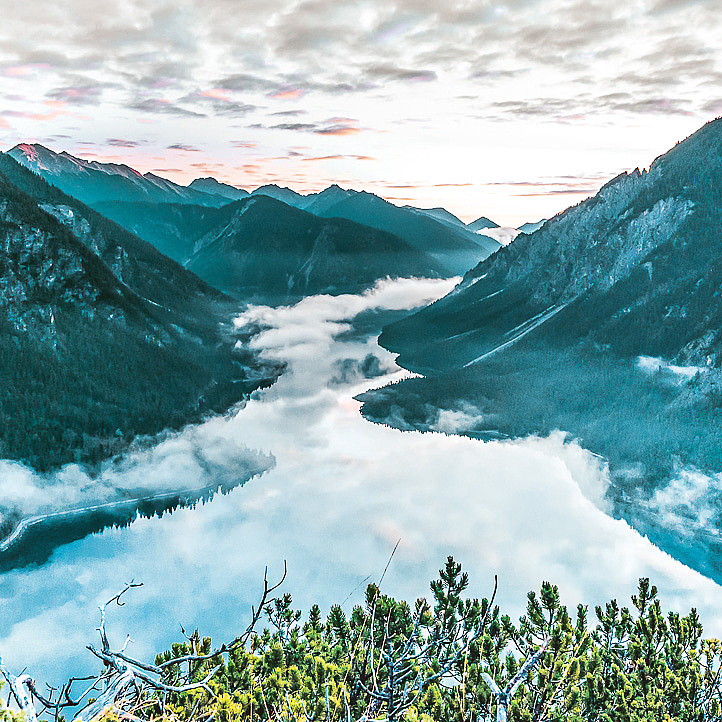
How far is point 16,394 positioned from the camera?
595 feet

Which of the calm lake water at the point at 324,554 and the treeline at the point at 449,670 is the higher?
the treeline at the point at 449,670

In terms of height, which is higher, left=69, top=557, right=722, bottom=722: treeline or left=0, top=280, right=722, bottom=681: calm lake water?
left=69, top=557, right=722, bottom=722: treeline

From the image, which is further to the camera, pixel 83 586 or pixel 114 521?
pixel 114 521

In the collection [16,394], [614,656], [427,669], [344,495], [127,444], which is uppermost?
[427,669]

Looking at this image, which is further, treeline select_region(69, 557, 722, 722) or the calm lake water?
the calm lake water

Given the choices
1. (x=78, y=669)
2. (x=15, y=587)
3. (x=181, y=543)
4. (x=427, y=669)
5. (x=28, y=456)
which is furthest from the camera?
(x=28, y=456)

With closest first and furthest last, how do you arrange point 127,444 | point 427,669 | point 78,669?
point 427,669, point 78,669, point 127,444

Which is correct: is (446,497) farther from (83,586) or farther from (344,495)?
(83,586)

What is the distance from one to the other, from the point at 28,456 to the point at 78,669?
8004 cm

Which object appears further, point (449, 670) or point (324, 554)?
point (324, 554)

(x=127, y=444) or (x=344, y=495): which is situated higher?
(x=127, y=444)

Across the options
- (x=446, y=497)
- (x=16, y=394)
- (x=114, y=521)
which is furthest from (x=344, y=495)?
(x=16, y=394)

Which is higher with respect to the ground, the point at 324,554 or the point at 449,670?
the point at 449,670

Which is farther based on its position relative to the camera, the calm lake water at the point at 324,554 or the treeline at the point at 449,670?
the calm lake water at the point at 324,554
